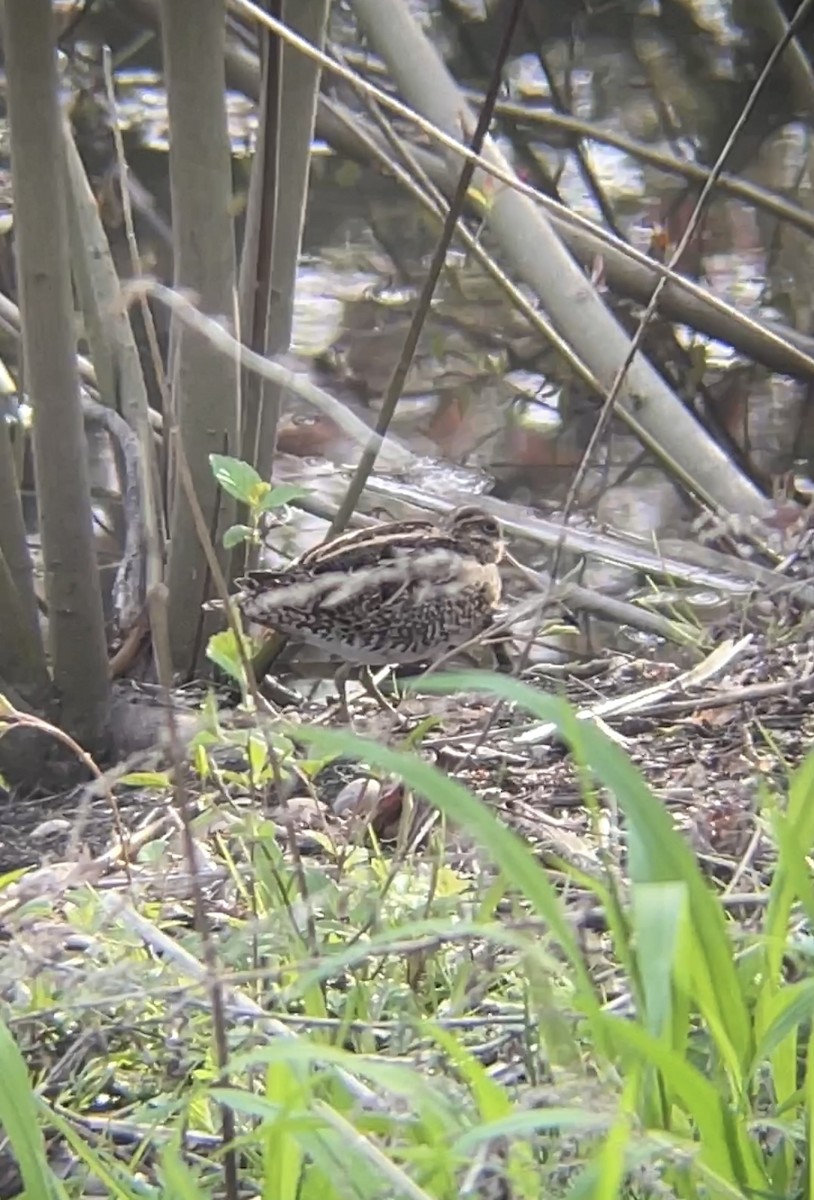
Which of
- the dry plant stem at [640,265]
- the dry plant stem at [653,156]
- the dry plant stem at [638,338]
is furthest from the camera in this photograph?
the dry plant stem at [653,156]

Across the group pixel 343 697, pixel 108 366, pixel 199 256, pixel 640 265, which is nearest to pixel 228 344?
pixel 199 256

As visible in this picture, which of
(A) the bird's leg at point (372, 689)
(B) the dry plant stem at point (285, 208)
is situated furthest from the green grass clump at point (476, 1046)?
(B) the dry plant stem at point (285, 208)

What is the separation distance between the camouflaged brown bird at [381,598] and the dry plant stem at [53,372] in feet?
1.07

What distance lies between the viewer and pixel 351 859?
6.08 feet

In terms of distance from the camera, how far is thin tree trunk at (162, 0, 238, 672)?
2.69 m

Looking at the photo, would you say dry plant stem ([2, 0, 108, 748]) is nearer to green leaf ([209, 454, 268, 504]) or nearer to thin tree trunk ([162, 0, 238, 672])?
thin tree trunk ([162, 0, 238, 672])

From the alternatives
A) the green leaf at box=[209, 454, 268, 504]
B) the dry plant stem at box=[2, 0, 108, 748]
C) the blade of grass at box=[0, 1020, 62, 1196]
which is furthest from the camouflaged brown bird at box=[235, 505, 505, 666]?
the blade of grass at box=[0, 1020, 62, 1196]

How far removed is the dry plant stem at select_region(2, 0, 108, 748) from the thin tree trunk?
8.2 inches

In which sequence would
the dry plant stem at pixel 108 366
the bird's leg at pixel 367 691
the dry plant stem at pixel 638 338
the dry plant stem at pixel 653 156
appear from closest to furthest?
1. the dry plant stem at pixel 638 338
2. the bird's leg at pixel 367 691
3. the dry plant stem at pixel 108 366
4. the dry plant stem at pixel 653 156

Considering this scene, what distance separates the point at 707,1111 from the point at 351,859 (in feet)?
2.66

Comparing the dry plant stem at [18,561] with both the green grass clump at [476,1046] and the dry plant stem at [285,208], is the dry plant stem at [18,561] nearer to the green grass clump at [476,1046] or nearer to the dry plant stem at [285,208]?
the dry plant stem at [285,208]

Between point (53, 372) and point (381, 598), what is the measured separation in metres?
0.73

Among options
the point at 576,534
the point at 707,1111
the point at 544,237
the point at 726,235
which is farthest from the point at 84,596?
the point at 726,235

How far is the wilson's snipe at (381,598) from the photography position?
292cm
